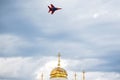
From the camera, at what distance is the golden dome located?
67875mm

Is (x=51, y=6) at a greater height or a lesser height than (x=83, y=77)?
greater

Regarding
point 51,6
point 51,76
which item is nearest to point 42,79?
point 51,76

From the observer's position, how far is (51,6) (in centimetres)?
5269

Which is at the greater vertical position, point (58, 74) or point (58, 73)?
point (58, 73)

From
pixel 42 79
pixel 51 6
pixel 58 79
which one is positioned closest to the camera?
pixel 51 6

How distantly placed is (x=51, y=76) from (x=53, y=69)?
1463 millimetres

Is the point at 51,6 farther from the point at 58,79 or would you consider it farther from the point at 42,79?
the point at 42,79

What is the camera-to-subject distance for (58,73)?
67.9 metres

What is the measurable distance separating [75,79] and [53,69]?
512 centimetres

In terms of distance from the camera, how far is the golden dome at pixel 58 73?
67.9 meters

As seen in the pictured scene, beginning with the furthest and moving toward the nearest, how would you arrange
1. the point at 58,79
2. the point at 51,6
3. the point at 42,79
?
the point at 42,79 → the point at 58,79 → the point at 51,6

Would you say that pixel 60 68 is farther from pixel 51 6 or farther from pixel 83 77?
pixel 51 6

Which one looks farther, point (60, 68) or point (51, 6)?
point (60, 68)

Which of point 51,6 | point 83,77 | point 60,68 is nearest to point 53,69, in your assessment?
point 60,68
